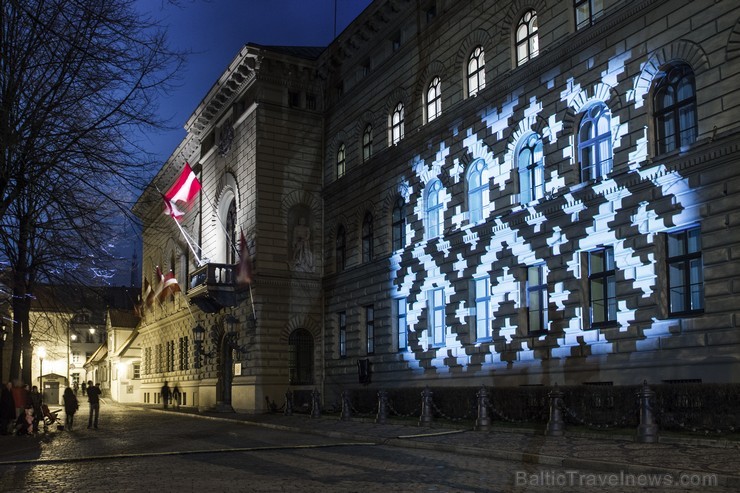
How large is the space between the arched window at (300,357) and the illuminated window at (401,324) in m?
7.90

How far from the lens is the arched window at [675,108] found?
2083cm

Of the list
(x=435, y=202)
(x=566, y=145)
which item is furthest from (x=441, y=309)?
(x=566, y=145)

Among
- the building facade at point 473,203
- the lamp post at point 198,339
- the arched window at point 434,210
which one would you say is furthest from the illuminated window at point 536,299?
the lamp post at point 198,339

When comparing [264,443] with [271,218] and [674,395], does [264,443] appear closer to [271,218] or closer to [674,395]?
[674,395]

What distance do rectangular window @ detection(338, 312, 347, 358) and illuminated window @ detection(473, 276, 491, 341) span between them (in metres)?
11.4

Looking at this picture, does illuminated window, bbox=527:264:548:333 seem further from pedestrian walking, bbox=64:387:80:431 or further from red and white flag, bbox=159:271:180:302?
red and white flag, bbox=159:271:180:302

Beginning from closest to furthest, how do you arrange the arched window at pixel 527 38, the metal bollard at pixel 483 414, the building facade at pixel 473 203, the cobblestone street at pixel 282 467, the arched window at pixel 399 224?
the cobblestone street at pixel 282 467, the building facade at pixel 473 203, the metal bollard at pixel 483 414, the arched window at pixel 527 38, the arched window at pixel 399 224

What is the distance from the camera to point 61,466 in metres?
17.0

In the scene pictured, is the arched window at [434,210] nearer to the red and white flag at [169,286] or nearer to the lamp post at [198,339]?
the lamp post at [198,339]

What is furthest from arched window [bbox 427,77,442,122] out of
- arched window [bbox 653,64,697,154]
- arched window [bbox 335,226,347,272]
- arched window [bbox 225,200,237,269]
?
arched window [bbox 225,200,237,269]

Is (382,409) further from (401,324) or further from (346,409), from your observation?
(401,324)

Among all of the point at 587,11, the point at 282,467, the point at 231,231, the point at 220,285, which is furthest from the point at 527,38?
the point at 231,231

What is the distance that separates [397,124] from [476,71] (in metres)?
6.33

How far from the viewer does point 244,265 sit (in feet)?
126
